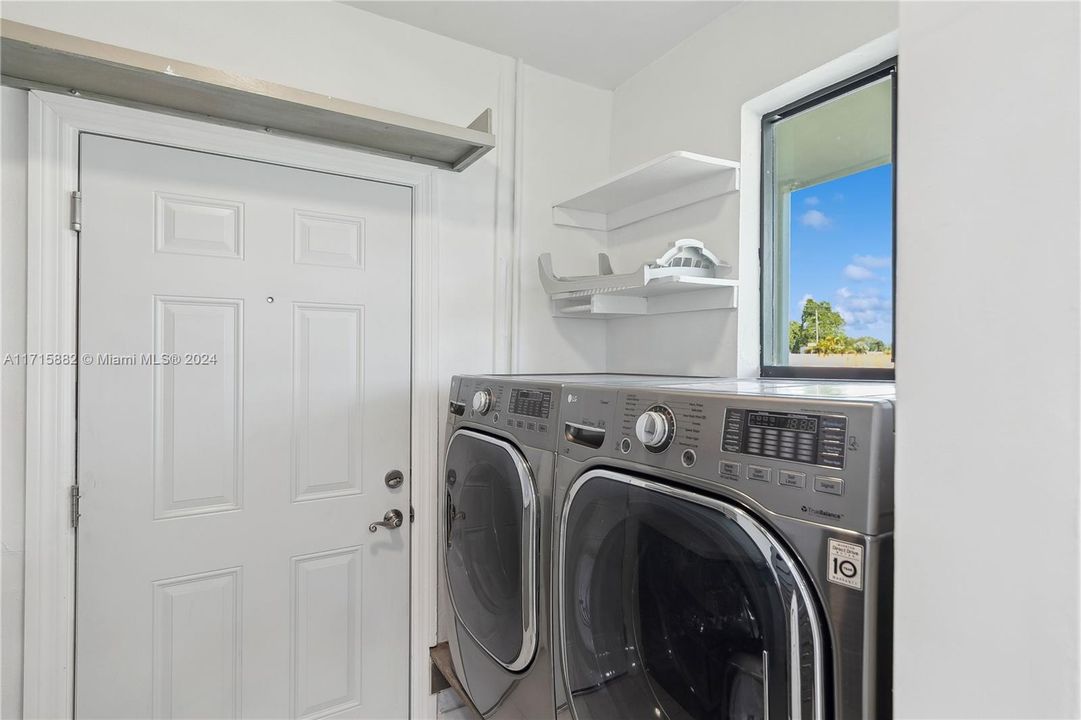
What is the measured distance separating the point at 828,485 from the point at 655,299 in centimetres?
139

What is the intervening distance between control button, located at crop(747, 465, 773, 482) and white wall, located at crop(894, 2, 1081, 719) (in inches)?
12.5

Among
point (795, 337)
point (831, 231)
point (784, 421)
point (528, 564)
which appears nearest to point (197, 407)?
point (528, 564)

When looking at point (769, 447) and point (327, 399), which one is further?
point (327, 399)

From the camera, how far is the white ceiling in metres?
1.78

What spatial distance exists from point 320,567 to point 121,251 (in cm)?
110

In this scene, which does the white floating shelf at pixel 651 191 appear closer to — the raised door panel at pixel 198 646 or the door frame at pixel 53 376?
the door frame at pixel 53 376

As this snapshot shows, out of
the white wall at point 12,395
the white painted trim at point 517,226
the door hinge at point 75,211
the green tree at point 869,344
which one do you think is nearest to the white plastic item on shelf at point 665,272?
the white painted trim at point 517,226

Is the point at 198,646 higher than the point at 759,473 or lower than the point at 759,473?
lower

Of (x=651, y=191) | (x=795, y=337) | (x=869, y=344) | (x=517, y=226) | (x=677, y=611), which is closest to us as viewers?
(x=677, y=611)

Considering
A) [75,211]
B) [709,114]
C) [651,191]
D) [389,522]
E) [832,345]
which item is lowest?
[389,522]

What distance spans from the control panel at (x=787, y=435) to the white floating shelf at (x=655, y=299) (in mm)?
859

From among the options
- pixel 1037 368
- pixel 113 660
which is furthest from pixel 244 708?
pixel 1037 368

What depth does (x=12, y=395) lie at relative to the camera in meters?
1.37

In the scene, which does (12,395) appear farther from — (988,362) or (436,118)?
(988,362)
